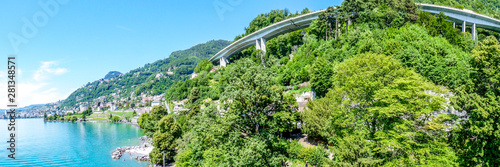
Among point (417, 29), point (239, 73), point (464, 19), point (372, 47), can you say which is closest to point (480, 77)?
point (239, 73)

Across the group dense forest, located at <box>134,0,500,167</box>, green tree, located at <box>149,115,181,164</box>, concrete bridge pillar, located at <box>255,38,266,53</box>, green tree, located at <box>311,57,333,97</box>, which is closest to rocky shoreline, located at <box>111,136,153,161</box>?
green tree, located at <box>149,115,181,164</box>

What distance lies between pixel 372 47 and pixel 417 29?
17.4 ft

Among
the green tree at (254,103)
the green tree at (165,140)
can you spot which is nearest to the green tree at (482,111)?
the green tree at (254,103)

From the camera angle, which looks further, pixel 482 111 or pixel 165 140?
pixel 165 140

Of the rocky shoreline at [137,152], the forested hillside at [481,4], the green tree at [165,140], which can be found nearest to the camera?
the green tree at [165,140]

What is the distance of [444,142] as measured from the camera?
817 centimetres

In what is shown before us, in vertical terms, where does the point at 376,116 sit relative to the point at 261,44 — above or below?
below

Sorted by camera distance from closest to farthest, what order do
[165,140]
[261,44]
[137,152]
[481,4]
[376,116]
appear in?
[376,116] → [165,140] → [137,152] → [481,4] → [261,44]

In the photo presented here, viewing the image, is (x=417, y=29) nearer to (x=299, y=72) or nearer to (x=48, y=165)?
(x=299, y=72)

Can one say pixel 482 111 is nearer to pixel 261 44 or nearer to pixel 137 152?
pixel 137 152

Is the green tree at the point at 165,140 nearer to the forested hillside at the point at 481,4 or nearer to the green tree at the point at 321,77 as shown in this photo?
the green tree at the point at 321,77

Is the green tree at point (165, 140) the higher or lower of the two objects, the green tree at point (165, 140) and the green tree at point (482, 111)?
the lower

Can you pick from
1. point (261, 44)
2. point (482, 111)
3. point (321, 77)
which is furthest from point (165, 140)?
point (261, 44)

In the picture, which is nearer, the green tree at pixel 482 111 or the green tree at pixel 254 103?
the green tree at pixel 482 111
